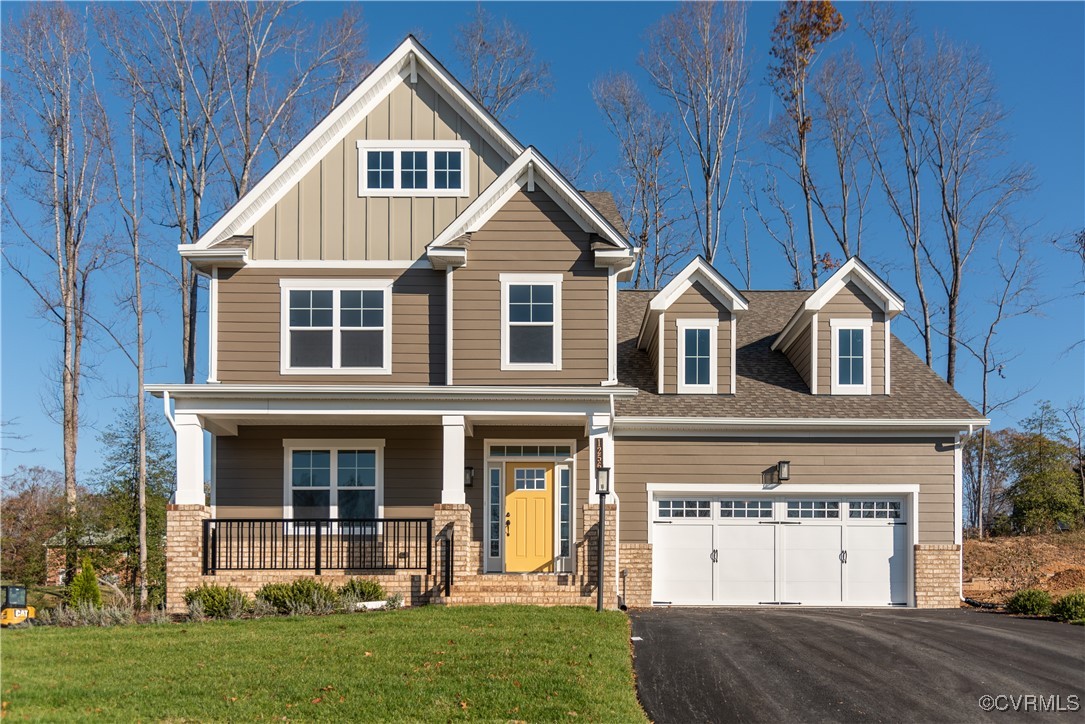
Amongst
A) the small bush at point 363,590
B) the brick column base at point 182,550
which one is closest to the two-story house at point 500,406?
the brick column base at point 182,550

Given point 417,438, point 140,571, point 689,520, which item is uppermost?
point 417,438

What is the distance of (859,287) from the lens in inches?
746

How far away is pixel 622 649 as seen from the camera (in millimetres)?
11914

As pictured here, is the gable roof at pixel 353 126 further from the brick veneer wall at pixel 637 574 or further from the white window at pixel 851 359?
the brick veneer wall at pixel 637 574

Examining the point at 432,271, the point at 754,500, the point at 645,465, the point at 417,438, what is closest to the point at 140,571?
the point at 417,438

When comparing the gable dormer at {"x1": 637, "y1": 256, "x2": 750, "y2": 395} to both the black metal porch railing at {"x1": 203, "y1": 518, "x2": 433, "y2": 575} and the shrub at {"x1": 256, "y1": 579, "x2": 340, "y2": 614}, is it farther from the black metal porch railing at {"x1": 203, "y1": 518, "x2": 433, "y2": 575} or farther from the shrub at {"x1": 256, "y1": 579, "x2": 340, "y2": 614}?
the shrub at {"x1": 256, "y1": 579, "x2": 340, "y2": 614}

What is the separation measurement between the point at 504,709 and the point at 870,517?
37.3 feet

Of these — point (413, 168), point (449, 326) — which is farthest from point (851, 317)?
point (413, 168)

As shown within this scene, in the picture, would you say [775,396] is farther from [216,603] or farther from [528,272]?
[216,603]

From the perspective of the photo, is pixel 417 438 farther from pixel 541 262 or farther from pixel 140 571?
pixel 140 571

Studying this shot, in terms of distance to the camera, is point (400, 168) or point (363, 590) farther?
point (400, 168)

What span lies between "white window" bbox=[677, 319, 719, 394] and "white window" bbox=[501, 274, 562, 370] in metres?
2.79

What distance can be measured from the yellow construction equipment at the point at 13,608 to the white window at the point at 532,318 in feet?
26.6

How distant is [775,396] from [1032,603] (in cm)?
546
